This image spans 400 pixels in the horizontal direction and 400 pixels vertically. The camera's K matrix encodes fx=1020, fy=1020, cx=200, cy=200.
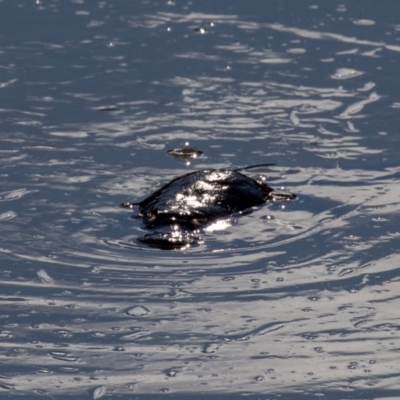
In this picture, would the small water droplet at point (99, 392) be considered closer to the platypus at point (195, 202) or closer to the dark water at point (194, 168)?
the dark water at point (194, 168)

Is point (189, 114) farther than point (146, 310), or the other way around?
point (189, 114)

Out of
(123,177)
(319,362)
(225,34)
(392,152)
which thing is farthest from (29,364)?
(225,34)

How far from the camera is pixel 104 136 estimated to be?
6590 millimetres

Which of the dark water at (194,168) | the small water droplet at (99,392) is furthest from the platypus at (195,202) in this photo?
the small water droplet at (99,392)

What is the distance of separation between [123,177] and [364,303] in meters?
1.92

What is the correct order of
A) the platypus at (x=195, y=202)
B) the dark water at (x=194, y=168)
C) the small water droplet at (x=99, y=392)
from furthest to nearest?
the platypus at (x=195, y=202), the dark water at (x=194, y=168), the small water droplet at (x=99, y=392)

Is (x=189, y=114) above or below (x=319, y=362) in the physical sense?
above

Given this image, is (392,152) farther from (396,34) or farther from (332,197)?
(396,34)

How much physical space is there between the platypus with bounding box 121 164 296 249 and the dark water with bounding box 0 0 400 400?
3.5 inches

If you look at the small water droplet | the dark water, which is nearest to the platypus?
the dark water

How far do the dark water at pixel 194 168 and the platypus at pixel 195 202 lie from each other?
3.5 inches

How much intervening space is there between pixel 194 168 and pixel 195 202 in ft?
2.21

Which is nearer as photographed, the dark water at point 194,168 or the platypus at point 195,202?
the dark water at point 194,168

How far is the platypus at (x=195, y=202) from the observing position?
17.3ft
